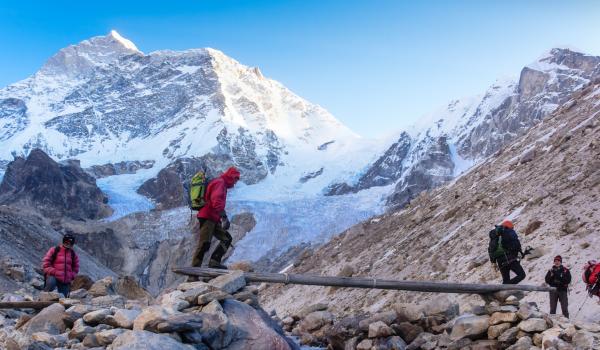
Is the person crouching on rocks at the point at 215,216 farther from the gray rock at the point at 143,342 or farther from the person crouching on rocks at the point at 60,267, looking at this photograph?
the person crouching on rocks at the point at 60,267

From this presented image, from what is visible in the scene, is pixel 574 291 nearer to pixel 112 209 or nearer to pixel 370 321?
pixel 370 321

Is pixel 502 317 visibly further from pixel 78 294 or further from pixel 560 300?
pixel 78 294

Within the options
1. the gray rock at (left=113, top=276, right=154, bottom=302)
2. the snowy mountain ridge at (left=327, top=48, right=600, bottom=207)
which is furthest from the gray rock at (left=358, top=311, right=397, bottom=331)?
the snowy mountain ridge at (left=327, top=48, right=600, bottom=207)

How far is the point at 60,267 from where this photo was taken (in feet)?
37.4

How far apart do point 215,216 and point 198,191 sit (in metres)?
0.49

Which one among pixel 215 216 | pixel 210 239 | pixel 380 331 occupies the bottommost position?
pixel 380 331

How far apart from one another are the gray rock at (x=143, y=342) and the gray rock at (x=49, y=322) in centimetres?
163

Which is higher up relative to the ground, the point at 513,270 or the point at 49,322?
the point at 49,322

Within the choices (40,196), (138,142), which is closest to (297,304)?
(40,196)

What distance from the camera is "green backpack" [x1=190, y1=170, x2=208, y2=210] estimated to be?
9.23 metres

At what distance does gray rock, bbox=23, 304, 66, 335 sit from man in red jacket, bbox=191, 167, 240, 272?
2274 mm

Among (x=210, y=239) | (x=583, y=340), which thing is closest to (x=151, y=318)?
(x=210, y=239)

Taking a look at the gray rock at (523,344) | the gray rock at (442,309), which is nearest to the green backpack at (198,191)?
the gray rock at (442,309)

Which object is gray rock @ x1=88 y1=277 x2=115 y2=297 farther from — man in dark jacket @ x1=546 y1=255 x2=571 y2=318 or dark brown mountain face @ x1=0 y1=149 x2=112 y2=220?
dark brown mountain face @ x1=0 y1=149 x2=112 y2=220
